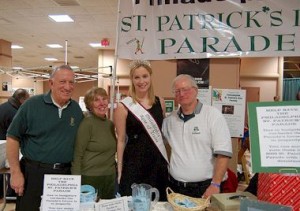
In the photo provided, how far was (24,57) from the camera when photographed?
10906 millimetres

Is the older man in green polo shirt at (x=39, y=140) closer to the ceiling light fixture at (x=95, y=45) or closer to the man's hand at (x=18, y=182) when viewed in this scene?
the man's hand at (x=18, y=182)

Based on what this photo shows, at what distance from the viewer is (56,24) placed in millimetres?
6191

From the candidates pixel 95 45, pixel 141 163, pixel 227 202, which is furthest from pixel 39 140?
pixel 95 45

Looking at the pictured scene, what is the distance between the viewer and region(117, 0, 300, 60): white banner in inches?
81.9

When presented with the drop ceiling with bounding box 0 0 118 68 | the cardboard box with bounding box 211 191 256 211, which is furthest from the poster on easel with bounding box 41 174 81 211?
the drop ceiling with bounding box 0 0 118 68

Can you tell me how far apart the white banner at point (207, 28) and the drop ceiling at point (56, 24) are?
2174 mm

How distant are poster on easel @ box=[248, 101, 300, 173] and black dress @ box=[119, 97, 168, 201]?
2.84 feet

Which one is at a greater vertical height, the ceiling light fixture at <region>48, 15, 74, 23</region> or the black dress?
the ceiling light fixture at <region>48, 15, 74, 23</region>

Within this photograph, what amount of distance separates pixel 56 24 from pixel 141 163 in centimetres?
510

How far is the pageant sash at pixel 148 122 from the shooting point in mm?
1919

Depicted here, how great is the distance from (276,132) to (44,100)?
4.69 ft

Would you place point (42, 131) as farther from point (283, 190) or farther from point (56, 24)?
point (56, 24)

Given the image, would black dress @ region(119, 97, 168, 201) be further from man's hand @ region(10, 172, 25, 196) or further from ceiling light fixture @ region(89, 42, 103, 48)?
ceiling light fixture @ region(89, 42, 103, 48)

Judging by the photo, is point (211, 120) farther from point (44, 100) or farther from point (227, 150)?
point (44, 100)
